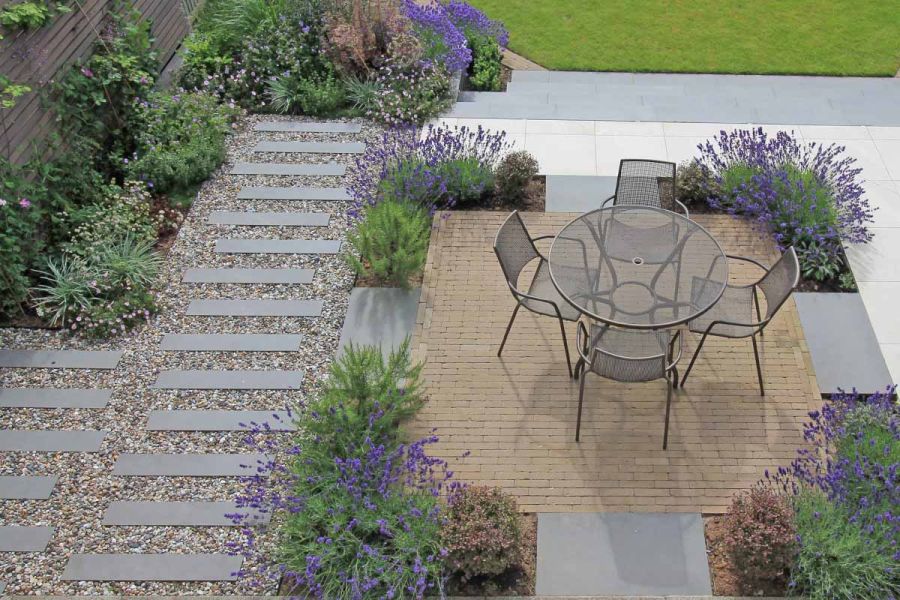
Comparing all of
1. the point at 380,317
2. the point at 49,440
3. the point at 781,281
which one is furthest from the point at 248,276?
the point at 781,281

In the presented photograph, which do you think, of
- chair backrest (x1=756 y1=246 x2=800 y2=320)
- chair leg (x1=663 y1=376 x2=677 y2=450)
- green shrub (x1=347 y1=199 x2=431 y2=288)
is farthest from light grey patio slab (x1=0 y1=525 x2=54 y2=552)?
chair backrest (x1=756 y1=246 x2=800 y2=320)

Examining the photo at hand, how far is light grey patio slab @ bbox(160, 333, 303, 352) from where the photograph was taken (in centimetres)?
627

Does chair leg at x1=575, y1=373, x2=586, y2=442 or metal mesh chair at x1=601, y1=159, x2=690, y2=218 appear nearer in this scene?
chair leg at x1=575, y1=373, x2=586, y2=442

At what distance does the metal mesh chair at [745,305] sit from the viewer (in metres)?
5.23

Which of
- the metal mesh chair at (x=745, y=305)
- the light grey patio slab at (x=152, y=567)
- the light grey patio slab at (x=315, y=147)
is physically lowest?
the light grey patio slab at (x=152, y=567)

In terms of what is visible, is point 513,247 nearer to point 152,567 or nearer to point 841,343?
point 841,343

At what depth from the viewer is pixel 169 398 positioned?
5973 mm

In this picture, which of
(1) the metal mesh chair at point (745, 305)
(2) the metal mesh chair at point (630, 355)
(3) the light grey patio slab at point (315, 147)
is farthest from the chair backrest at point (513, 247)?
(3) the light grey patio slab at point (315, 147)

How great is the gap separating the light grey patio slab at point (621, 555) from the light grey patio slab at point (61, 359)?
349cm

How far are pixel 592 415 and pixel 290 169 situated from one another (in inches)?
156

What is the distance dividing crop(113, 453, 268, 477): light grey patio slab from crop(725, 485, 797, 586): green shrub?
297 centimetres

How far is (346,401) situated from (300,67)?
4747 millimetres

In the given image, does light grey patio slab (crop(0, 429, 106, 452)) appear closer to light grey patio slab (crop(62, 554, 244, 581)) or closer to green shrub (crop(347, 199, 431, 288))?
light grey patio slab (crop(62, 554, 244, 581))

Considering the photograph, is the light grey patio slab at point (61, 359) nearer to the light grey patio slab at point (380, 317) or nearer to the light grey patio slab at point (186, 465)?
the light grey patio slab at point (186, 465)
